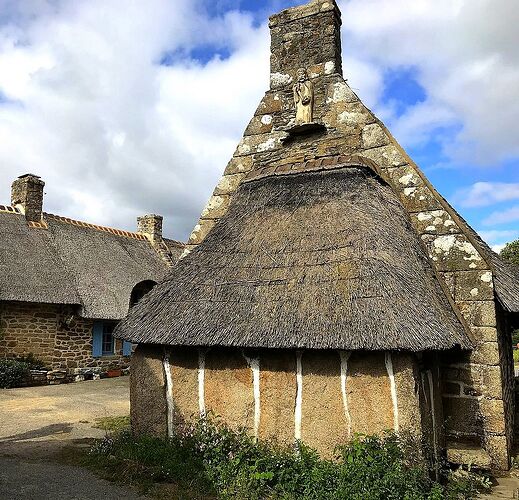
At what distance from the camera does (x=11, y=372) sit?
38.3ft

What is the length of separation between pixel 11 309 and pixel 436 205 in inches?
430

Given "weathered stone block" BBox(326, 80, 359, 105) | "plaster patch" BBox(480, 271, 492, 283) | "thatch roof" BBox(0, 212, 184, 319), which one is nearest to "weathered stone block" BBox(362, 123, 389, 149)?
"weathered stone block" BBox(326, 80, 359, 105)

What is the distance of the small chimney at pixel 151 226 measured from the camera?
1908cm

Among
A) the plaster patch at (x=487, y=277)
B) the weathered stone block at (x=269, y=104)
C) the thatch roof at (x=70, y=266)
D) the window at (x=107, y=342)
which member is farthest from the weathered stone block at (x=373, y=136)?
the window at (x=107, y=342)

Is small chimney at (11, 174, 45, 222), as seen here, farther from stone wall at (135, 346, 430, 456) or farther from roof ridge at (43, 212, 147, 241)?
stone wall at (135, 346, 430, 456)

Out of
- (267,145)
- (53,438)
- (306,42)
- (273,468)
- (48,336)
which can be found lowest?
(53,438)

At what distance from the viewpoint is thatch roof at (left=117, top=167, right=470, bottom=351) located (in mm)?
4508

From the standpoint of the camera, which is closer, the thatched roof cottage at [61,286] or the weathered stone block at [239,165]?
the weathered stone block at [239,165]

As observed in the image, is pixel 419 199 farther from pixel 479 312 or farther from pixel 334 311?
pixel 334 311

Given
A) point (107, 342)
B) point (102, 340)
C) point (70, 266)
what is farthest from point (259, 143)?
point (107, 342)

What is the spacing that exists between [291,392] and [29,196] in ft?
42.5

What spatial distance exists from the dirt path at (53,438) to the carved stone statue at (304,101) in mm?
5375

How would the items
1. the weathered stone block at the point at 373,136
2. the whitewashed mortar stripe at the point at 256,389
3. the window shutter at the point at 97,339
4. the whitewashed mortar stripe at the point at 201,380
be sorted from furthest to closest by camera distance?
the window shutter at the point at 97,339, the weathered stone block at the point at 373,136, the whitewashed mortar stripe at the point at 201,380, the whitewashed mortar stripe at the point at 256,389

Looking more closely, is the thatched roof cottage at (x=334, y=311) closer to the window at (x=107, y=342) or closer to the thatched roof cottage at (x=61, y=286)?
the thatched roof cottage at (x=61, y=286)
